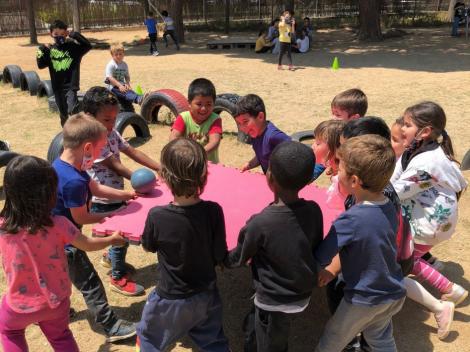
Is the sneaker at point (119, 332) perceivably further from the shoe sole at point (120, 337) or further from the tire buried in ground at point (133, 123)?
the tire buried in ground at point (133, 123)

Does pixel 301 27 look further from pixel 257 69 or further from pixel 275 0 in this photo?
pixel 275 0

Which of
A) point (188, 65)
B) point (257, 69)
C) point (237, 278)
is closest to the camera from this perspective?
point (237, 278)

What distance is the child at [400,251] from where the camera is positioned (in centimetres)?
277

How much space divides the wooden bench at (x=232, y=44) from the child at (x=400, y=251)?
58.0 feet

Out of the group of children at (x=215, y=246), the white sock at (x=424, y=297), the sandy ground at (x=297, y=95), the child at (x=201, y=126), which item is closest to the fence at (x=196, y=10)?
the sandy ground at (x=297, y=95)

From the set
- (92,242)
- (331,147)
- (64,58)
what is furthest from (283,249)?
(64,58)

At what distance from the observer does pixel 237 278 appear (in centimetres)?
411

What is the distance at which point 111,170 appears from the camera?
3883mm

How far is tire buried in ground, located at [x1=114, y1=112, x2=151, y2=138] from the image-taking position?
7.41m

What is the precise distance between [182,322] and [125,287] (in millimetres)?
1430

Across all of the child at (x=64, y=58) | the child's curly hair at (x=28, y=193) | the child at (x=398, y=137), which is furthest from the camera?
the child at (x=64, y=58)

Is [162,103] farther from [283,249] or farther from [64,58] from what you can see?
[283,249]

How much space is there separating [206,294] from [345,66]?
13558 mm

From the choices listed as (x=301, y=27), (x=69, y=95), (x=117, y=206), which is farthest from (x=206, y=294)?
(x=301, y=27)
